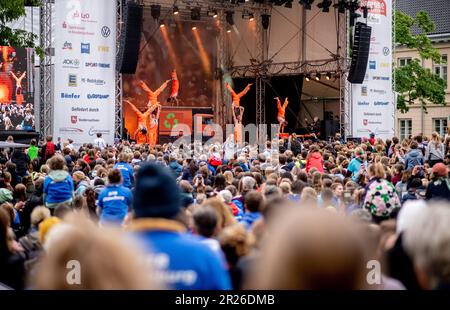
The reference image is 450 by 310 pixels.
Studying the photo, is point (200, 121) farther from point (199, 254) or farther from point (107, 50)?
point (199, 254)

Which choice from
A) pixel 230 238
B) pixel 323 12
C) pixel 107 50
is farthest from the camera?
pixel 323 12

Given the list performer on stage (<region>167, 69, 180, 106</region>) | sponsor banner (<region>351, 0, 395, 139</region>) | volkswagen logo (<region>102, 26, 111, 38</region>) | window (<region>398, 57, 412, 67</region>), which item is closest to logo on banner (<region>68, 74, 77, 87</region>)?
volkswagen logo (<region>102, 26, 111, 38</region>)

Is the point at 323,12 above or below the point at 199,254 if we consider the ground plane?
above

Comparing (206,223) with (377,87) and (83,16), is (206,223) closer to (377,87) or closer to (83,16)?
(83,16)

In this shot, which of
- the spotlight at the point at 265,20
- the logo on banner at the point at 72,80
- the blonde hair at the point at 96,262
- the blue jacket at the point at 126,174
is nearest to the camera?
the blonde hair at the point at 96,262

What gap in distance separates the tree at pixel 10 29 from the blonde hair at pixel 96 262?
2147 cm

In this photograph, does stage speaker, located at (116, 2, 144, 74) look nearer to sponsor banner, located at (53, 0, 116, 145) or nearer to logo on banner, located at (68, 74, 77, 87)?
sponsor banner, located at (53, 0, 116, 145)

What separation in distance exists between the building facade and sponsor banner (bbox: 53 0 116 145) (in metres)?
26.3

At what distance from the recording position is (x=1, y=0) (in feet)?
74.3

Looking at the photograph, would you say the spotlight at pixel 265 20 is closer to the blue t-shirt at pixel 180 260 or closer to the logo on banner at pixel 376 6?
the logo on banner at pixel 376 6

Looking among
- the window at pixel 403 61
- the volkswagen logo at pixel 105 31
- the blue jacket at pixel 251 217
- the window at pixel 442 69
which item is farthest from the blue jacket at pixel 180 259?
the window at pixel 403 61

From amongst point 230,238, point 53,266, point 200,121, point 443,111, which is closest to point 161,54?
point 200,121

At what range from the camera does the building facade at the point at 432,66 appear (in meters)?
46.3
